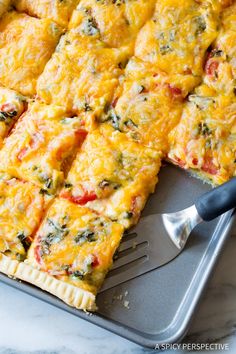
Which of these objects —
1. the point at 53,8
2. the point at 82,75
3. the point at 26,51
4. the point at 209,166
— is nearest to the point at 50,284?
the point at 209,166

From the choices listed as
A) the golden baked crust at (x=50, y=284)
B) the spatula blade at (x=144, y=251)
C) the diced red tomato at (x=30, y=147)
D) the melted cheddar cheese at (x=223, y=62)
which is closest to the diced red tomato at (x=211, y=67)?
the melted cheddar cheese at (x=223, y=62)

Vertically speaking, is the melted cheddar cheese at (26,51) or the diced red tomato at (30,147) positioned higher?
the melted cheddar cheese at (26,51)

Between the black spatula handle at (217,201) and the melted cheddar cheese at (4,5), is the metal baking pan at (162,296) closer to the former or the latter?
the black spatula handle at (217,201)

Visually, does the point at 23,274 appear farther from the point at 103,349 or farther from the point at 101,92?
the point at 101,92

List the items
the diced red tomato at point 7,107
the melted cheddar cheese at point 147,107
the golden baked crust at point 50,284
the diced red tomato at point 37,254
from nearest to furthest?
the golden baked crust at point 50,284, the diced red tomato at point 37,254, the melted cheddar cheese at point 147,107, the diced red tomato at point 7,107

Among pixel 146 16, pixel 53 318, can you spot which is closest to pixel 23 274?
pixel 53 318

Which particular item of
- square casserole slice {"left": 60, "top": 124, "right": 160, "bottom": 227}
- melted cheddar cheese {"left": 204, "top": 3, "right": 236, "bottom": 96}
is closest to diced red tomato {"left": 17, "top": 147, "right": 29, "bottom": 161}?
square casserole slice {"left": 60, "top": 124, "right": 160, "bottom": 227}

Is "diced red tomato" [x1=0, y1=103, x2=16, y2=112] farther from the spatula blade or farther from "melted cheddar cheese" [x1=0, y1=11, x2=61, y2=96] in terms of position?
the spatula blade

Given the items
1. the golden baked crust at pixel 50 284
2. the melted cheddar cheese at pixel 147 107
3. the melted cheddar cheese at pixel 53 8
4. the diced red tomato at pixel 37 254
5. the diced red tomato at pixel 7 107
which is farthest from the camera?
the melted cheddar cheese at pixel 53 8
